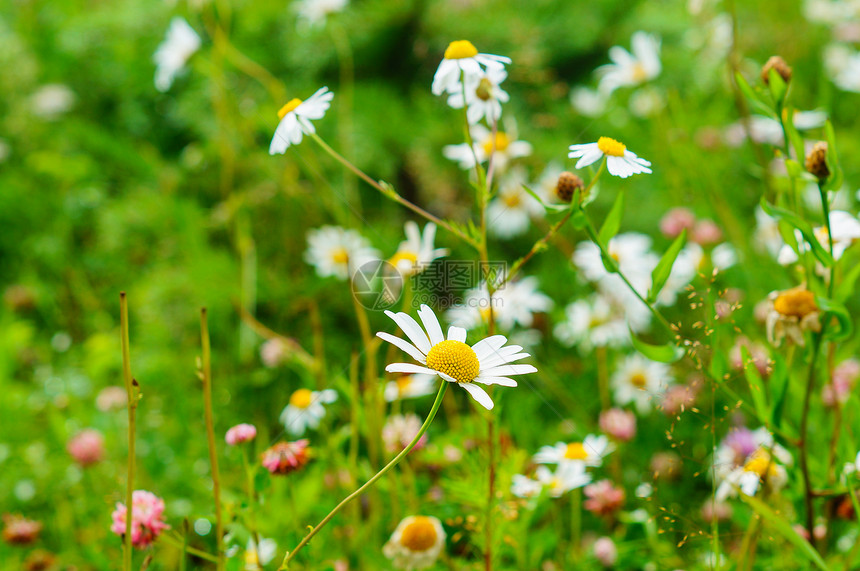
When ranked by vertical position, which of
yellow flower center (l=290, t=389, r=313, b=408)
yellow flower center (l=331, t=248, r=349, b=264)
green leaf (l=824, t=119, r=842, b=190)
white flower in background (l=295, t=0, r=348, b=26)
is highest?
white flower in background (l=295, t=0, r=348, b=26)

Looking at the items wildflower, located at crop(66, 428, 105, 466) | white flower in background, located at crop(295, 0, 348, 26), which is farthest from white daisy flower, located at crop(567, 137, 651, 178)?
wildflower, located at crop(66, 428, 105, 466)

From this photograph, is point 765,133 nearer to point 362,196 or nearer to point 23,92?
point 362,196

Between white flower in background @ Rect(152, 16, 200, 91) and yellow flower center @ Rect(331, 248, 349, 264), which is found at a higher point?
white flower in background @ Rect(152, 16, 200, 91)

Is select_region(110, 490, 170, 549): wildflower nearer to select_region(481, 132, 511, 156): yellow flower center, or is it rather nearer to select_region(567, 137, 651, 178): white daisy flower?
select_region(567, 137, 651, 178): white daisy flower

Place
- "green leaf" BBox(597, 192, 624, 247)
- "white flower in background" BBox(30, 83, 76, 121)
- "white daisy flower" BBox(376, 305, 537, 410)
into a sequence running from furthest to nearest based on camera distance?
1. "white flower in background" BBox(30, 83, 76, 121)
2. "green leaf" BBox(597, 192, 624, 247)
3. "white daisy flower" BBox(376, 305, 537, 410)

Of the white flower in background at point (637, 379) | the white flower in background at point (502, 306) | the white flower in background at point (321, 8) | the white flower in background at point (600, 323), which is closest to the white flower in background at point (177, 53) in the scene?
the white flower in background at point (321, 8)

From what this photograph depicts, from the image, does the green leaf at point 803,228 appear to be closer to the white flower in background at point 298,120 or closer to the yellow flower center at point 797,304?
the yellow flower center at point 797,304

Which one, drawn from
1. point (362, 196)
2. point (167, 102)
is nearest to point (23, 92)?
point (167, 102)
